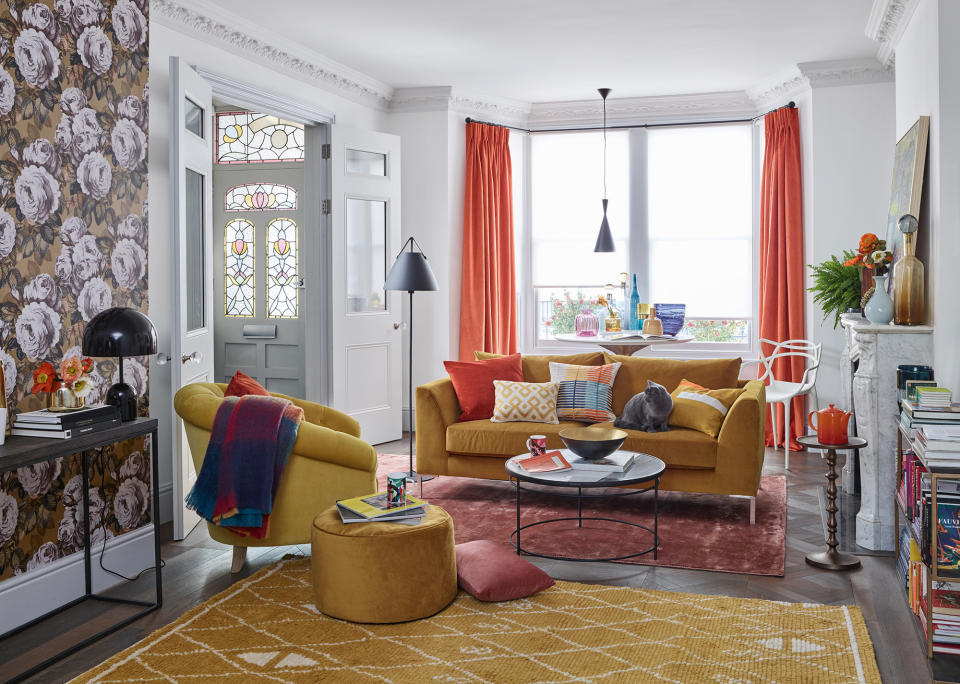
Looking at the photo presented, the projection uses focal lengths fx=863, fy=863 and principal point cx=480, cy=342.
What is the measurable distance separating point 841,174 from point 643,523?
3.40m

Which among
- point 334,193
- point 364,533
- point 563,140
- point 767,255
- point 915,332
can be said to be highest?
point 563,140

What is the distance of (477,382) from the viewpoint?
5199 mm

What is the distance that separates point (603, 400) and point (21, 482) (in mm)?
3064

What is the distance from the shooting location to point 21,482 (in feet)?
10.7

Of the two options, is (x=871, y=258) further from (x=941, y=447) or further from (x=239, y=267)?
(x=239, y=267)

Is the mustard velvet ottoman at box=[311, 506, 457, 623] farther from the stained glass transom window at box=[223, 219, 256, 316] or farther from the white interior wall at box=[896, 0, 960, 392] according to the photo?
the stained glass transom window at box=[223, 219, 256, 316]

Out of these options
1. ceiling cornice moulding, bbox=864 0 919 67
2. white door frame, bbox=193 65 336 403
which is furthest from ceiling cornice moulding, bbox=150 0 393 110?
ceiling cornice moulding, bbox=864 0 919 67

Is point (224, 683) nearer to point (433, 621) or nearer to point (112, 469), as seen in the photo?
point (433, 621)

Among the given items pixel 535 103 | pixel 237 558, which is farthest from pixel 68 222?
pixel 535 103

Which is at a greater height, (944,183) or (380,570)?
(944,183)

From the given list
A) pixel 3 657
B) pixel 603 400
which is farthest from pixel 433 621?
pixel 603 400

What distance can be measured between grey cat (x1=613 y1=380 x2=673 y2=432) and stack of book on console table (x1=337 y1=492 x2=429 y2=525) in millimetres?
1749

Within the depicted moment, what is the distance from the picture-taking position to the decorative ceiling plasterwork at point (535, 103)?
16.0 feet

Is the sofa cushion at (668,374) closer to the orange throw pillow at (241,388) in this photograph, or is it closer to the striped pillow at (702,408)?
the striped pillow at (702,408)
